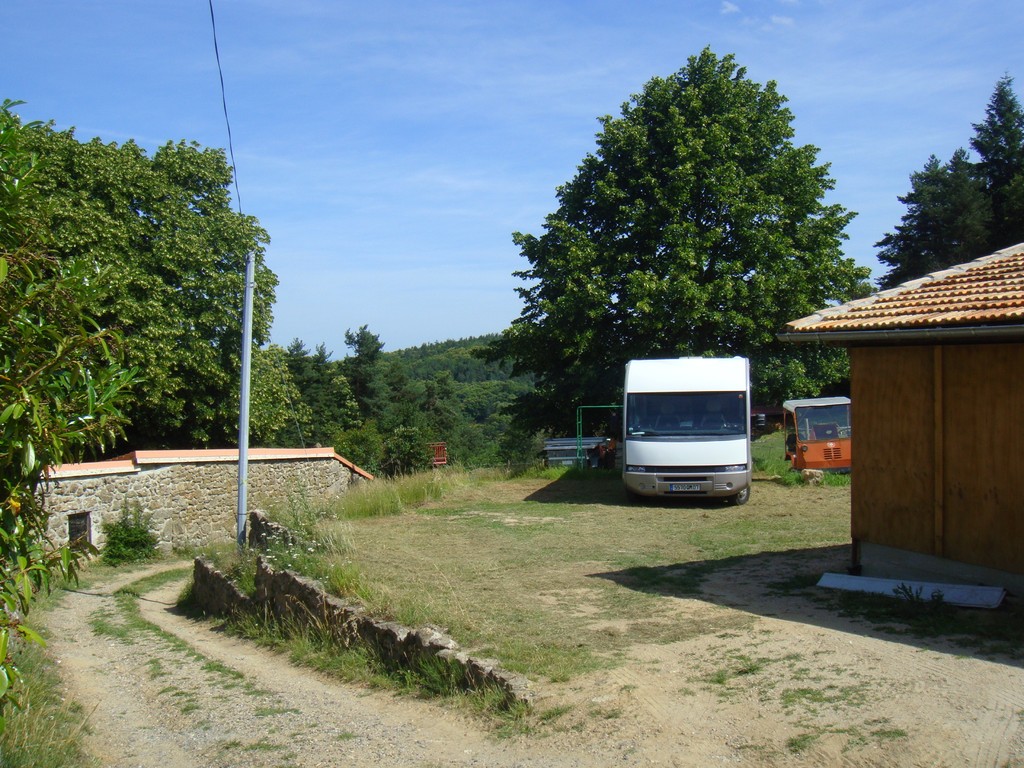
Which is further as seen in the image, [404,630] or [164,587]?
[164,587]

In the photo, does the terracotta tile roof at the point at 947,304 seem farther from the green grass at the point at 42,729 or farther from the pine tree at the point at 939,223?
the pine tree at the point at 939,223

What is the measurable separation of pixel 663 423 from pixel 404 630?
10.0 metres

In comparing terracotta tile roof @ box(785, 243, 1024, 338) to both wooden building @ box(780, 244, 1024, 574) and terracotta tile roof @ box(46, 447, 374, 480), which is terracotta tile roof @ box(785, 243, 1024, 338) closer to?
wooden building @ box(780, 244, 1024, 574)

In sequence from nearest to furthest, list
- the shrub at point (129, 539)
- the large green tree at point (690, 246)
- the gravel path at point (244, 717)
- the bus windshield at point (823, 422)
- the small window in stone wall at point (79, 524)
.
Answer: the gravel path at point (244, 717), the small window in stone wall at point (79, 524), the shrub at point (129, 539), the bus windshield at point (823, 422), the large green tree at point (690, 246)

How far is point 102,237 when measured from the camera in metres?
25.4

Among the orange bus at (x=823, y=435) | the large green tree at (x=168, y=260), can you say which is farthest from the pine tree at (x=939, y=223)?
the large green tree at (x=168, y=260)

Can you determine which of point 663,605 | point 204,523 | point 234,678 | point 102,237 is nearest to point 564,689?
point 663,605

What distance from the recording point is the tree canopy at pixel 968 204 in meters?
41.2

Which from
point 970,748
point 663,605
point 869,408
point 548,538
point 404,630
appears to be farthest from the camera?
point 548,538

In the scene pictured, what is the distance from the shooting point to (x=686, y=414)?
17047mm

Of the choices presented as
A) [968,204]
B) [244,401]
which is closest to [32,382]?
[244,401]

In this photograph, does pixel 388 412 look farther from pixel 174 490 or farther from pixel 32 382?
pixel 32 382

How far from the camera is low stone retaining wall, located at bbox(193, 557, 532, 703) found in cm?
680

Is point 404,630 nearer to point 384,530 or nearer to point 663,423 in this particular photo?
point 384,530
